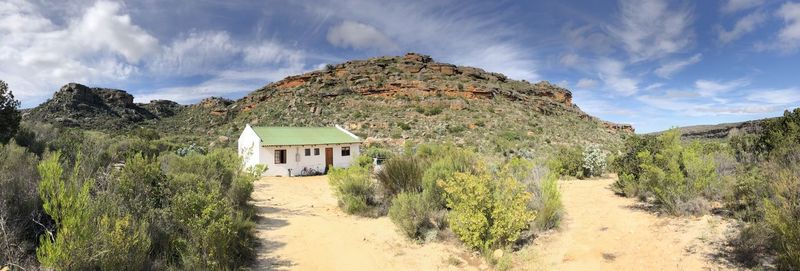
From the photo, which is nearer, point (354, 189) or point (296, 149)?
point (354, 189)

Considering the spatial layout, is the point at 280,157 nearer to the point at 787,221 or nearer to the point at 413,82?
the point at 787,221

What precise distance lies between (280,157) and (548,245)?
18.2 metres

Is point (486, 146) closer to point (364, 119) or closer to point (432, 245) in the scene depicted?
point (364, 119)

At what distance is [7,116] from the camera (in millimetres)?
11117

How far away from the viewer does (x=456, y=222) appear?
6.80 metres

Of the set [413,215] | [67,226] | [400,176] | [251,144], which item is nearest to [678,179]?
[413,215]

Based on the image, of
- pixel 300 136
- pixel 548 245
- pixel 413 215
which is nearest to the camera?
pixel 548 245

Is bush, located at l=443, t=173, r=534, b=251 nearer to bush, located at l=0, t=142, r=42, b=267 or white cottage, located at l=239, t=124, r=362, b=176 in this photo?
bush, located at l=0, t=142, r=42, b=267

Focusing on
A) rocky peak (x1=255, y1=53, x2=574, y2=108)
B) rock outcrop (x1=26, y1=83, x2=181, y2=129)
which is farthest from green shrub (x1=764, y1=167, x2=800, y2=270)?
rock outcrop (x1=26, y1=83, x2=181, y2=129)

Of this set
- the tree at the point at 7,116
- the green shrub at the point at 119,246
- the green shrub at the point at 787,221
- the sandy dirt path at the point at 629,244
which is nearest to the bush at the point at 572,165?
the sandy dirt path at the point at 629,244

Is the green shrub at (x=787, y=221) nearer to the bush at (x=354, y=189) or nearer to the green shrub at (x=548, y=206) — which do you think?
the green shrub at (x=548, y=206)

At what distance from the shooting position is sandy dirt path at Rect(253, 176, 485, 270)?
6355mm

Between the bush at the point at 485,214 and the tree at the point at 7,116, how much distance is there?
13.1 metres

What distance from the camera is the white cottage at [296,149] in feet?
71.4
